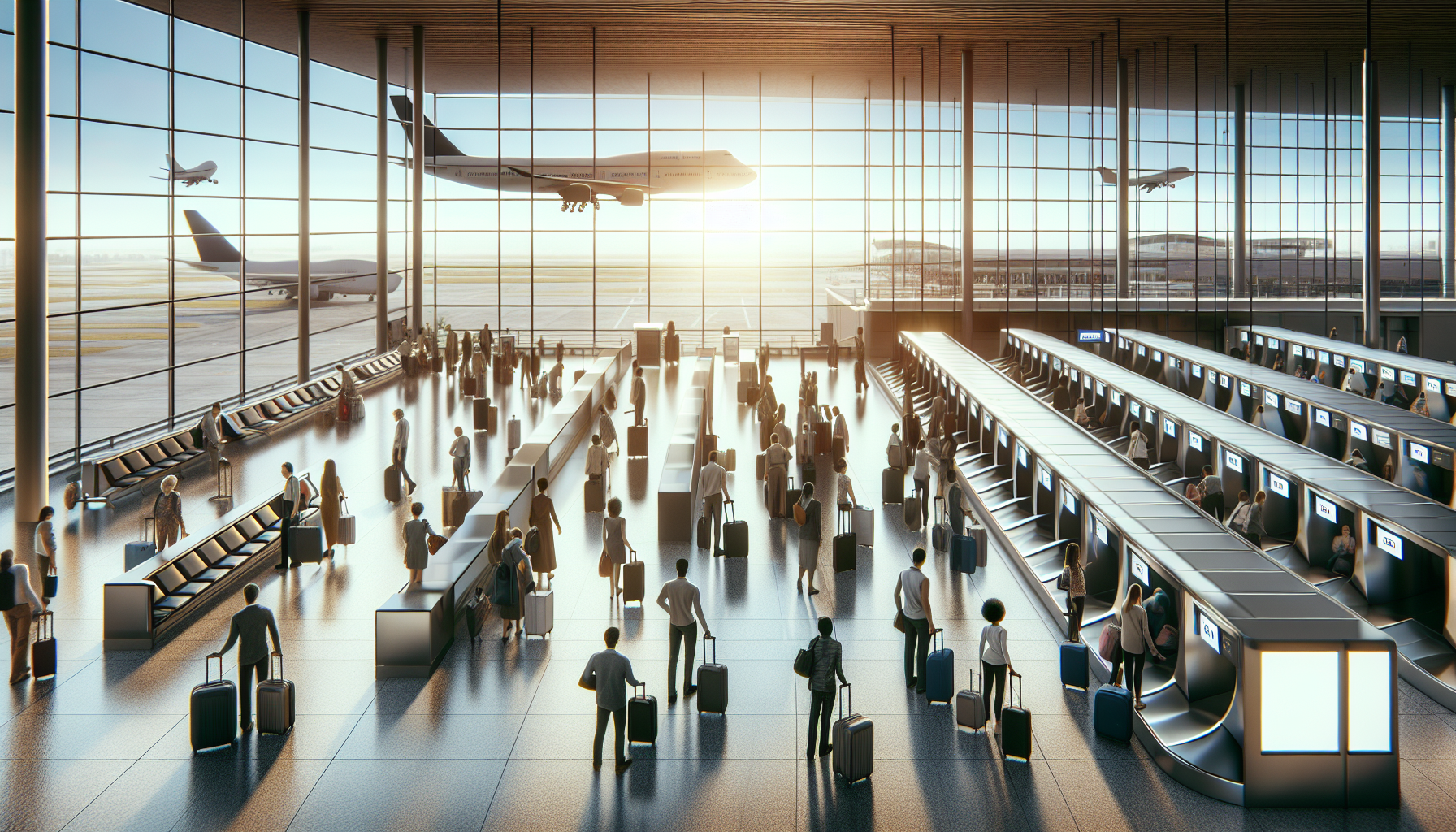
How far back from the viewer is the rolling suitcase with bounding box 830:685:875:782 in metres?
7.69

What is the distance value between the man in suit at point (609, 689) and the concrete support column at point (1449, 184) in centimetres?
4281

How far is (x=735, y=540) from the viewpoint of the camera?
13891mm

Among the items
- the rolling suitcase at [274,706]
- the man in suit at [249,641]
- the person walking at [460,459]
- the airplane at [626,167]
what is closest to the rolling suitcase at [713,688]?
the rolling suitcase at [274,706]

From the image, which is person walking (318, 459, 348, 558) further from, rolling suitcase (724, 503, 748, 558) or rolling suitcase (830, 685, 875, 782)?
rolling suitcase (830, 685, 875, 782)

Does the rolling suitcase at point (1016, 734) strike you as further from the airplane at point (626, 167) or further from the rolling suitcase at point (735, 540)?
the airplane at point (626, 167)

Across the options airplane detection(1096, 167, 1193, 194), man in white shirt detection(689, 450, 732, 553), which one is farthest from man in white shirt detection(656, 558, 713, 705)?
airplane detection(1096, 167, 1193, 194)

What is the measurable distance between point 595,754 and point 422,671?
8.66ft

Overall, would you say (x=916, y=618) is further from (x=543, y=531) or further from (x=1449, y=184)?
(x=1449, y=184)

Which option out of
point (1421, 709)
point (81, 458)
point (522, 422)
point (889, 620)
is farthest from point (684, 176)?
point (1421, 709)

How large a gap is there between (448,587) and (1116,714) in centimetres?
619

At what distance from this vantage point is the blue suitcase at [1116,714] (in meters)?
8.41

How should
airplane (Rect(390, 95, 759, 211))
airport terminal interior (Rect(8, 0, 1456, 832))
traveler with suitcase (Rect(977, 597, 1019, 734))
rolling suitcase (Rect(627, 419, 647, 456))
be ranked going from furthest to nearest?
airplane (Rect(390, 95, 759, 211))
rolling suitcase (Rect(627, 419, 647, 456))
traveler with suitcase (Rect(977, 597, 1019, 734))
airport terminal interior (Rect(8, 0, 1456, 832))

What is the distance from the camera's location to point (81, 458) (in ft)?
65.9

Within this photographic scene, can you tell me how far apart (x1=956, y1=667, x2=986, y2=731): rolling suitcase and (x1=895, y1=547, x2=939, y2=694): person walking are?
788 millimetres
